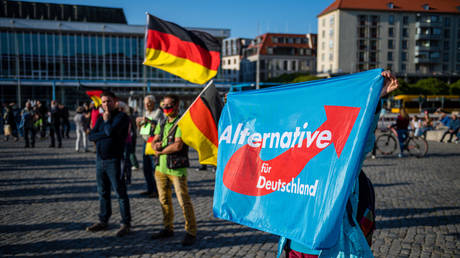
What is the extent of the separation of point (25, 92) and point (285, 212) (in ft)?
195

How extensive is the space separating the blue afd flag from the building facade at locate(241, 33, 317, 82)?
270 feet

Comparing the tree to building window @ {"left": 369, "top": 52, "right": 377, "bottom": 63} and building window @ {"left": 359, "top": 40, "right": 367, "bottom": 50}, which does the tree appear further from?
building window @ {"left": 359, "top": 40, "right": 367, "bottom": 50}

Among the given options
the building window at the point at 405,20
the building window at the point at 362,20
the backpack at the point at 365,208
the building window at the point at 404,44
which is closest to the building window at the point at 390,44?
the building window at the point at 404,44

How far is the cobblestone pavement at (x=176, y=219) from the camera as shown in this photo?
15.7 feet

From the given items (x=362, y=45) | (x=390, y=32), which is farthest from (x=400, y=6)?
(x=362, y=45)

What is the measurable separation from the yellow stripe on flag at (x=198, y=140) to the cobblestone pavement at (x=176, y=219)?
48.7 inches

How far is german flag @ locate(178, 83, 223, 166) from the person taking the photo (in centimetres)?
437

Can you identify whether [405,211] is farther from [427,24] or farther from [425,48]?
[427,24]

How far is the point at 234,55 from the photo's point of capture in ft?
317

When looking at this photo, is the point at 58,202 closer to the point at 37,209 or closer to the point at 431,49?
the point at 37,209

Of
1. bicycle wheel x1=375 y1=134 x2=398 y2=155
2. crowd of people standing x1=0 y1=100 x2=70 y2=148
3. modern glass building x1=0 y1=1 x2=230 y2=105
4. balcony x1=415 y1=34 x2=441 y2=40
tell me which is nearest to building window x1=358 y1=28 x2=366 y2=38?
balcony x1=415 y1=34 x2=441 y2=40

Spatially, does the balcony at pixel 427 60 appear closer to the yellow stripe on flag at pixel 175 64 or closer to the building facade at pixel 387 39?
the building facade at pixel 387 39

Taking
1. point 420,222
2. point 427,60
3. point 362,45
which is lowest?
point 420,222

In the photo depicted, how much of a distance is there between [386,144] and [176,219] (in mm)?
10203
